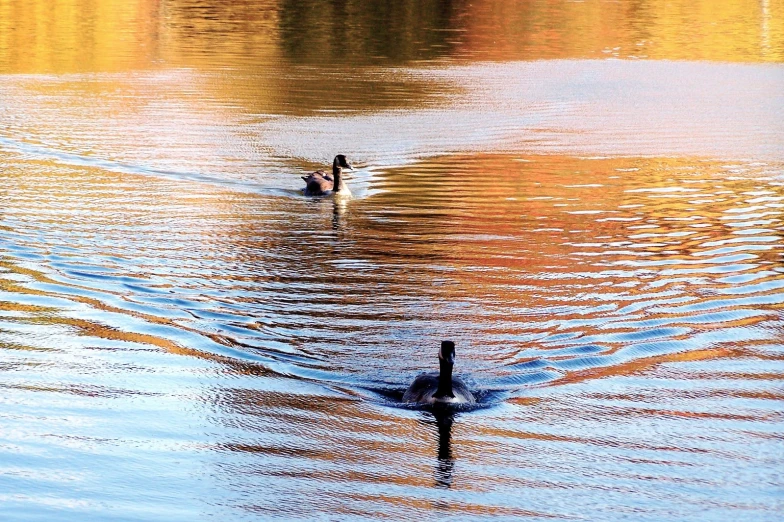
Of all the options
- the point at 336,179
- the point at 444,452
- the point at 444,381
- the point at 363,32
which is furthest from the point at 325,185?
the point at 363,32

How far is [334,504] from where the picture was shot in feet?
26.5

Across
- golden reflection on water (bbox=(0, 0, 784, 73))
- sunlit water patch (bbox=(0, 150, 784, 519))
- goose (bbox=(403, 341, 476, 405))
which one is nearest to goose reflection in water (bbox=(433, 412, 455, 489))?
sunlit water patch (bbox=(0, 150, 784, 519))

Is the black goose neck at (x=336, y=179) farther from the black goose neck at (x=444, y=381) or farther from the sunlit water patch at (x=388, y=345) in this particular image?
the black goose neck at (x=444, y=381)

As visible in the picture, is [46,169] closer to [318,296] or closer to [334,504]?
[318,296]

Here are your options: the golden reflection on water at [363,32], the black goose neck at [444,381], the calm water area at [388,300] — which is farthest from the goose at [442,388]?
the golden reflection on water at [363,32]

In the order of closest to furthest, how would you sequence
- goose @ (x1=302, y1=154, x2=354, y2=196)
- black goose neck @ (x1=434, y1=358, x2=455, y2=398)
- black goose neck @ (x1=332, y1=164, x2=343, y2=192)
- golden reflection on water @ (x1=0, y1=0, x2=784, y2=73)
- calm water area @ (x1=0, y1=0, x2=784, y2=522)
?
1. calm water area @ (x1=0, y1=0, x2=784, y2=522)
2. black goose neck @ (x1=434, y1=358, x2=455, y2=398)
3. goose @ (x1=302, y1=154, x2=354, y2=196)
4. black goose neck @ (x1=332, y1=164, x2=343, y2=192)
5. golden reflection on water @ (x1=0, y1=0, x2=784, y2=73)

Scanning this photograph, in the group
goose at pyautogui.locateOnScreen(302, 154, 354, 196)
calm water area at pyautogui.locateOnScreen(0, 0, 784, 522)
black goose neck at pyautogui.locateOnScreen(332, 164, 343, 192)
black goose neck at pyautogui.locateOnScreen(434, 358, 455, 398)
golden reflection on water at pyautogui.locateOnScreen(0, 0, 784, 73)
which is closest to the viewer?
calm water area at pyautogui.locateOnScreen(0, 0, 784, 522)

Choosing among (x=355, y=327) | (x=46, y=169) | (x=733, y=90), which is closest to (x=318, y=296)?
(x=355, y=327)

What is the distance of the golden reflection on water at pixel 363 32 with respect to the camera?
3841 cm

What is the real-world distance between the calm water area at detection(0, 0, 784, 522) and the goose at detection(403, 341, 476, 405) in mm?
130

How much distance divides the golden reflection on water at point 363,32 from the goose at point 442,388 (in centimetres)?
2631

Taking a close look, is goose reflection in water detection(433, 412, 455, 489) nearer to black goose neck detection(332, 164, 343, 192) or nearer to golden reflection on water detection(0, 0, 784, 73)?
black goose neck detection(332, 164, 343, 192)

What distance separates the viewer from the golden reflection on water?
3841cm

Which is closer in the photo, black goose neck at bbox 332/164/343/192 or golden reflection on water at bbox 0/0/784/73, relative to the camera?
black goose neck at bbox 332/164/343/192
